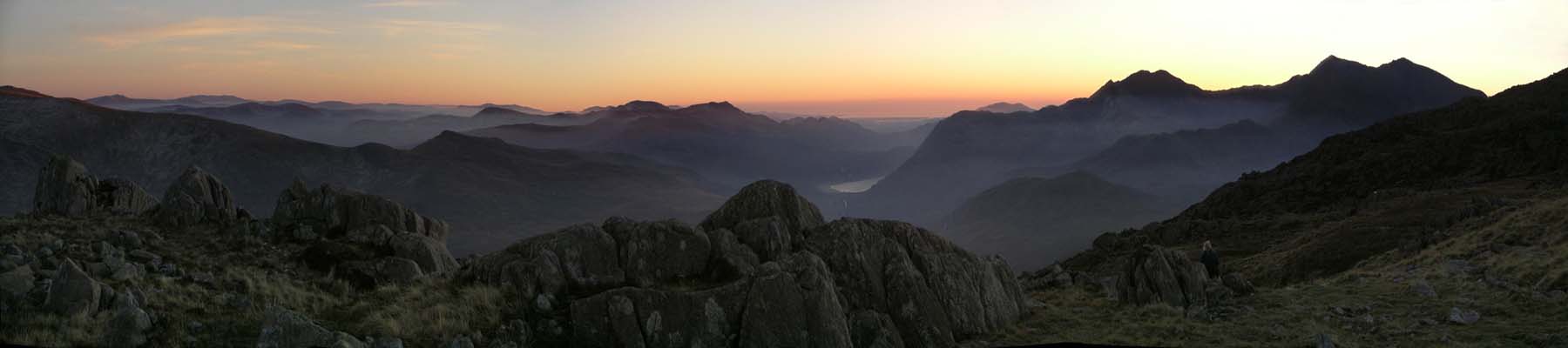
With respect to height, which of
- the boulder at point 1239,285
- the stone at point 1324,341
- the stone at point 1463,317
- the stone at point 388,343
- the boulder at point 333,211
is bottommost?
the boulder at point 1239,285

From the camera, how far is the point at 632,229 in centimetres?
2748

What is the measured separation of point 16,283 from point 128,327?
3855mm

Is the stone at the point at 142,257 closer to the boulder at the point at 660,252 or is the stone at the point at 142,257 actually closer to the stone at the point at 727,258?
the boulder at the point at 660,252

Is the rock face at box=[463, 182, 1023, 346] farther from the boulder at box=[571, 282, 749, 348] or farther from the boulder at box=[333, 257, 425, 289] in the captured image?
the boulder at box=[333, 257, 425, 289]

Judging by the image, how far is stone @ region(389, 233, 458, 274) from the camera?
107 ft

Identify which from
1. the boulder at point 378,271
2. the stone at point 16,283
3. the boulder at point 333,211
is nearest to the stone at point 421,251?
the boulder at point 378,271

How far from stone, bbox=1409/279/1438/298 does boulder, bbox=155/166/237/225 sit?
49.7 m

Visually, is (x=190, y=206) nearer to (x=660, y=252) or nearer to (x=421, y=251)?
(x=421, y=251)

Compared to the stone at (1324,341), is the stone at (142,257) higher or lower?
higher

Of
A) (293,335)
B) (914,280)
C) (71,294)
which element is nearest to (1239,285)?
(914,280)

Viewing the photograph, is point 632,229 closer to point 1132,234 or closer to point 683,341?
point 683,341

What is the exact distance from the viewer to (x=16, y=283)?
19.1 metres

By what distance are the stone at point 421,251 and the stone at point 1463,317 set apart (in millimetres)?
36967

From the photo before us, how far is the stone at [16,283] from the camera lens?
18812 mm
